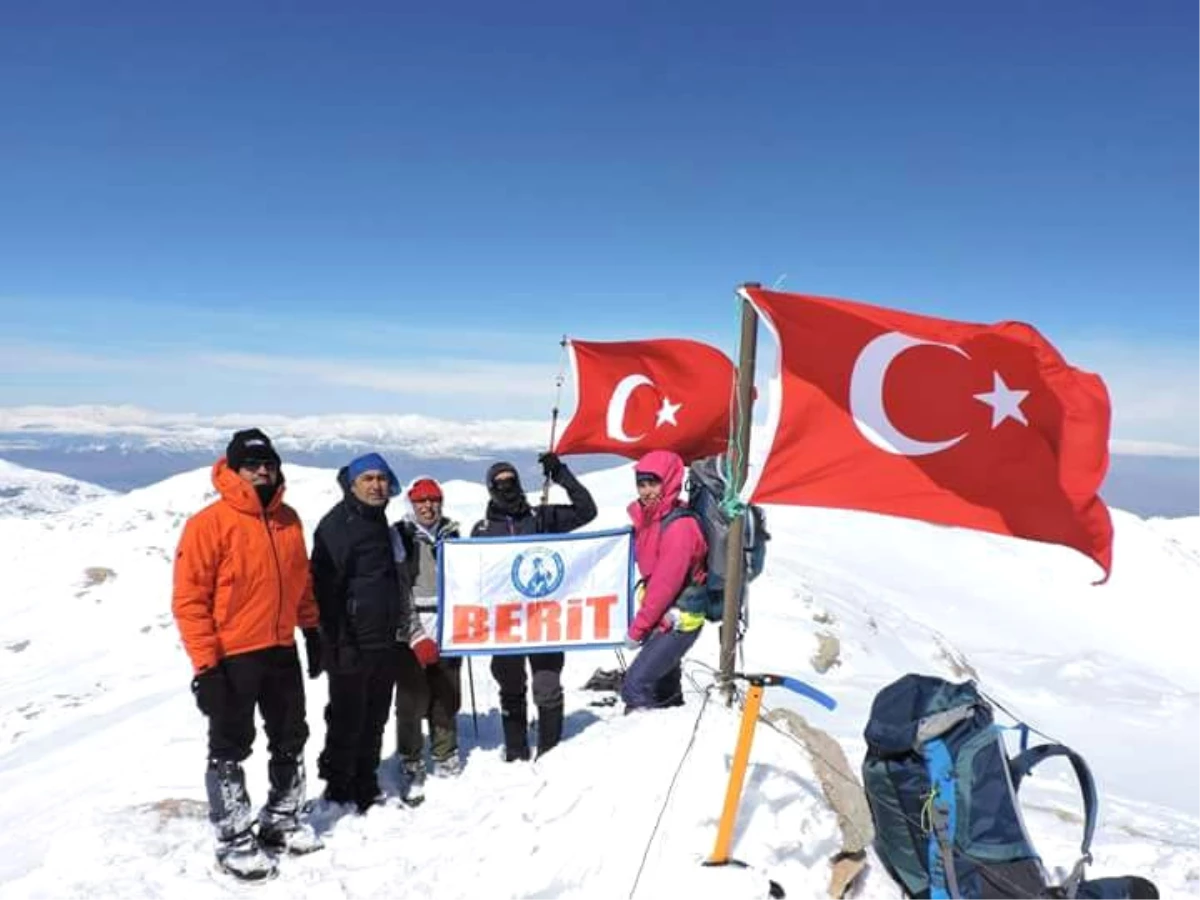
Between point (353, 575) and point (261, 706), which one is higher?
point (353, 575)

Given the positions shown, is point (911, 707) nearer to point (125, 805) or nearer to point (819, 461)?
point (819, 461)

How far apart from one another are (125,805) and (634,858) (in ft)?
15.7

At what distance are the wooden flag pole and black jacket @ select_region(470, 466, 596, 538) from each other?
87.0 inches

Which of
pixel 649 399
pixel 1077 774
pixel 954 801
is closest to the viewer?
pixel 954 801

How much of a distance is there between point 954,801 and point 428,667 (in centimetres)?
480

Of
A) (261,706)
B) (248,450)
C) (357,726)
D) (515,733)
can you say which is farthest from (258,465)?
(515,733)

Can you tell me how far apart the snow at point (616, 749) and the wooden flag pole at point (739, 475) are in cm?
42

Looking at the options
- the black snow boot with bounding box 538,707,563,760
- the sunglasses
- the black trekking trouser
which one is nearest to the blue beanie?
the sunglasses

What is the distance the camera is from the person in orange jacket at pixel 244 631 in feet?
17.5

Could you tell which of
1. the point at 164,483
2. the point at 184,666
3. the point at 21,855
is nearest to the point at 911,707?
the point at 21,855

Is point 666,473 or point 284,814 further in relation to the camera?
point 666,473

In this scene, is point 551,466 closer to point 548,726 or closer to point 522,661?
point 522,661

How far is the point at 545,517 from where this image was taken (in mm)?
7852

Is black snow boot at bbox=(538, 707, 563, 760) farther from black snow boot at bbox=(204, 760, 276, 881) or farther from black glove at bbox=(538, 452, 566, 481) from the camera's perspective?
black snow boot at bbox=(204, 760, 276, 881)
